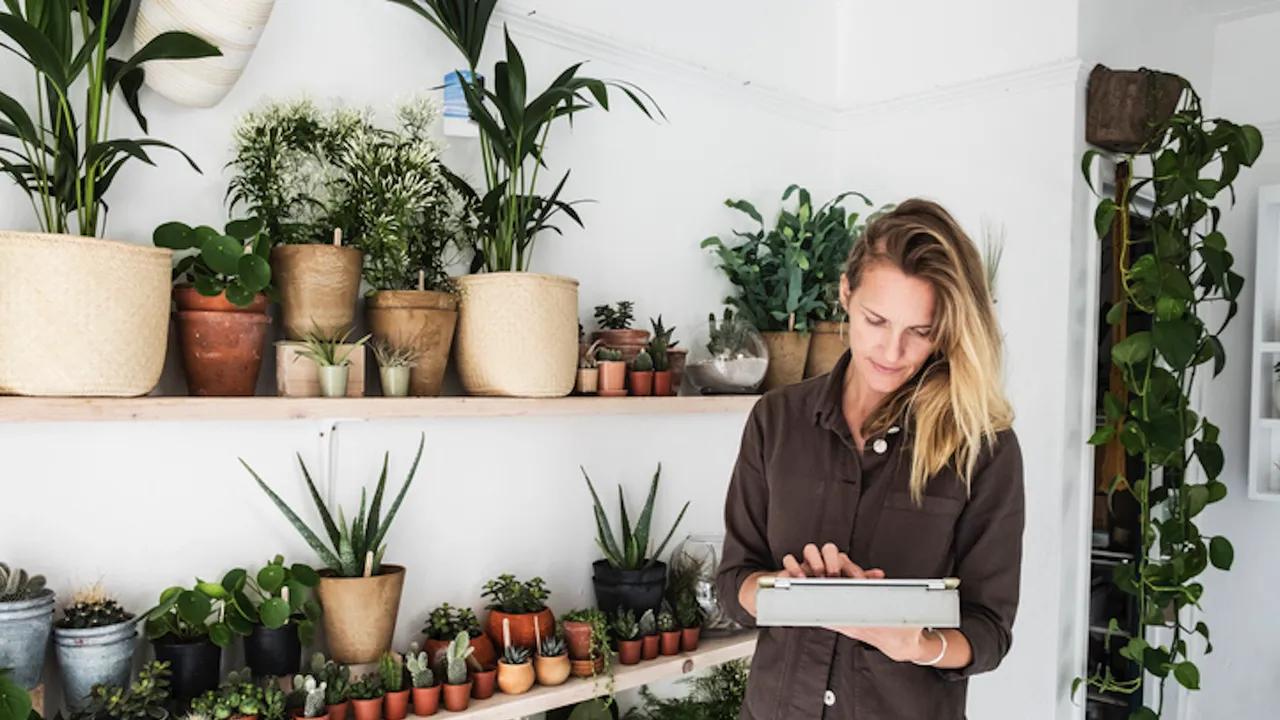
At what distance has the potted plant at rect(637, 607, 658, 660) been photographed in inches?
85.3

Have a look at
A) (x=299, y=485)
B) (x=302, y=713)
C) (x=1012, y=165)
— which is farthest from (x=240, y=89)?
(x=1012, y=165)

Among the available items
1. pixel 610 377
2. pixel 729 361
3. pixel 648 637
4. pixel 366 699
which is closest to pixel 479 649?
pixel 366 699

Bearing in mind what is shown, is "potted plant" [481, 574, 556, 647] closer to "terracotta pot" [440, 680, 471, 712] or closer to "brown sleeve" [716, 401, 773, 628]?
"terracotta pot" [440, 680, 471, 712]

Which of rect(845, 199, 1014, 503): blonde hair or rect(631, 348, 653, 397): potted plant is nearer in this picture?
rect(845, 199, 1014, 503): blonde hair

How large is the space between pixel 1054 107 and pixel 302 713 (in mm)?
2306

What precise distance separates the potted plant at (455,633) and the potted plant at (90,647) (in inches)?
22.2

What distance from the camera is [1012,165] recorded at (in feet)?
8.78

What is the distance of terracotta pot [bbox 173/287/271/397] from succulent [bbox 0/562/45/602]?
0.37 metres

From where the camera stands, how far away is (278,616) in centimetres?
167

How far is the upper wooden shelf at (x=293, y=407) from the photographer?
138cm

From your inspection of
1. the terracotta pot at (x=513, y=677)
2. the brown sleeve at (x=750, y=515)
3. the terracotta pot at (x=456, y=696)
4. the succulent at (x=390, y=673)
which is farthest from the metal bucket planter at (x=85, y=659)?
the brown sleeve at (x=750, y=515)

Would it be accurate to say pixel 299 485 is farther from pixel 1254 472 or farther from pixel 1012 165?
pixel 1254 472

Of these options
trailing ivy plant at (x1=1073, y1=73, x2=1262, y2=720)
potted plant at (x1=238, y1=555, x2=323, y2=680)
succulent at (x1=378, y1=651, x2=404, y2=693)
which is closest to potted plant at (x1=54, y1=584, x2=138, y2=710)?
potted plant at (x1=238, y1=555, x2=323, y2=680)

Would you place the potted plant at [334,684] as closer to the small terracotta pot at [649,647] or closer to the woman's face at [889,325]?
the small terracotta pot at [649,647]
